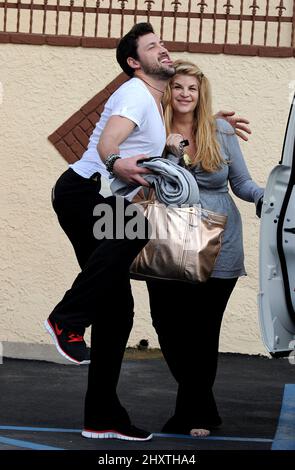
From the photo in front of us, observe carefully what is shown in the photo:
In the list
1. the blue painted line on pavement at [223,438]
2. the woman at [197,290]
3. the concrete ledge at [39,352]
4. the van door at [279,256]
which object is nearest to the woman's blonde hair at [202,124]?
the woman at [197,290]

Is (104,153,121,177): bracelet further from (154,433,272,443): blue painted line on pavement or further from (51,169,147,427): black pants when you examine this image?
(154,433,272,443): blue painted line on pavement

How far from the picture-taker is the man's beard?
6.40 metres

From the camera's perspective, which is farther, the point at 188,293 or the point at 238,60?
the point at 238,60

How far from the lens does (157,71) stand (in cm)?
640

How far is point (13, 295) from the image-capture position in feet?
33.8

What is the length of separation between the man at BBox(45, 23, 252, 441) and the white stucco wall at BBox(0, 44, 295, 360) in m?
3.75

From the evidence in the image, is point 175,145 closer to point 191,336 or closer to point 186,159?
point 186,159

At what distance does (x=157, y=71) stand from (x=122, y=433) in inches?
71.3

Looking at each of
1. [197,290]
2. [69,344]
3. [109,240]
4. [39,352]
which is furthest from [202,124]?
[39,352]

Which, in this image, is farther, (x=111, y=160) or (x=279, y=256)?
(x=279, y=256)

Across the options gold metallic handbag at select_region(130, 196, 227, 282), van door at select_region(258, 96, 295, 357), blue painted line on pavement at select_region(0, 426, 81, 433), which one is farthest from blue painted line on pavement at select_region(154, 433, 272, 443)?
gold metallic handbag at select_region(130, 196, 227, 282)

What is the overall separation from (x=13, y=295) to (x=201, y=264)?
4028 millimetres
